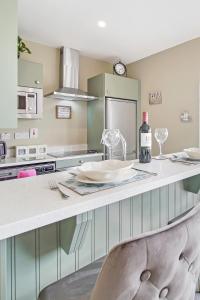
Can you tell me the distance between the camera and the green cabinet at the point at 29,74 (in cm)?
261

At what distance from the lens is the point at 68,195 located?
2.32 ft

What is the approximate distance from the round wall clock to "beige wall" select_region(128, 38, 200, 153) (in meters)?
0.32

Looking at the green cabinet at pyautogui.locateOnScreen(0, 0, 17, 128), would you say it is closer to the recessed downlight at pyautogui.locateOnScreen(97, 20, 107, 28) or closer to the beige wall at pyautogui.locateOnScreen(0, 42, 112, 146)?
the beige wall at pyautogui.locateOnScreen(0, 42, 112, 146)

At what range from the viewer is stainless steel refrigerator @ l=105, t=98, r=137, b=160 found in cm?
328

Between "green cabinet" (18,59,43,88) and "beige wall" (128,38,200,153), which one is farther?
"beige wall" (128,38,200,153)

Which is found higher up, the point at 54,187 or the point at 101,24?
the point at 101,24

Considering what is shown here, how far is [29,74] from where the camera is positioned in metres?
2.67

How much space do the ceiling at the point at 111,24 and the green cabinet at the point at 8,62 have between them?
173 mm

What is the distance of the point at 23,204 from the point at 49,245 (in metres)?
0.31

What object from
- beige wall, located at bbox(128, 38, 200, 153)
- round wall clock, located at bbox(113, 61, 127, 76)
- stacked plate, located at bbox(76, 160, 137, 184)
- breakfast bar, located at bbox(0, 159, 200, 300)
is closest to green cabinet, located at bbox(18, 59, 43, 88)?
round wall clock, located at bbox(113, 61, 127, 76)

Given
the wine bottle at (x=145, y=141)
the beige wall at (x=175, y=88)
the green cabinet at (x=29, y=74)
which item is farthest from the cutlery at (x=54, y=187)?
the beige wall at (x=175, y=88)

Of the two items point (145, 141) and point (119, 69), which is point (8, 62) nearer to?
point (145, 141)

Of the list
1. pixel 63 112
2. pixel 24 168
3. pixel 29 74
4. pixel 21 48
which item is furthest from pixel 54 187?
pixel 63 112

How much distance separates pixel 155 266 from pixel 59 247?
0.51 m
